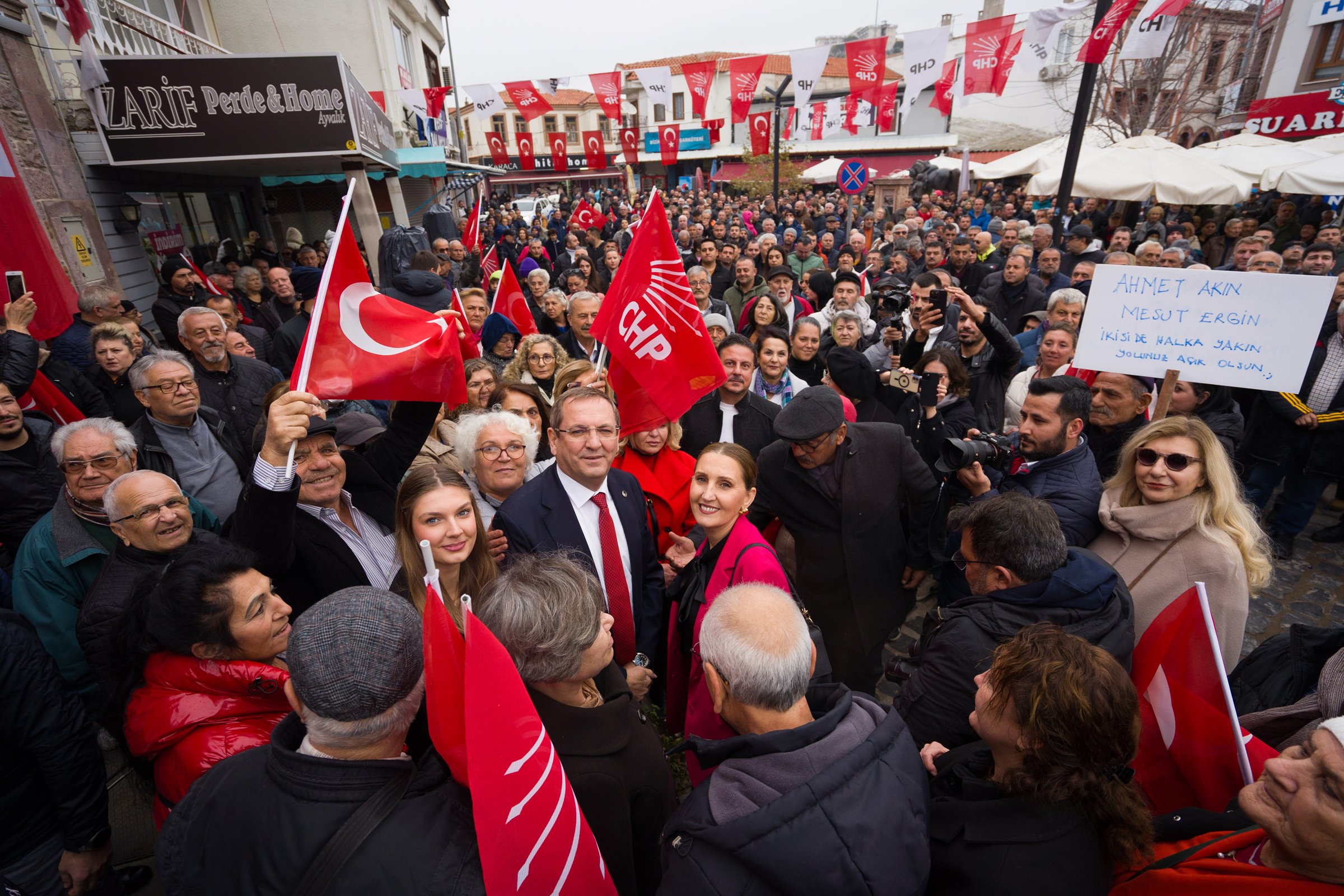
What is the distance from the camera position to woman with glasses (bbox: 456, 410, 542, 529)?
2910 millimetres

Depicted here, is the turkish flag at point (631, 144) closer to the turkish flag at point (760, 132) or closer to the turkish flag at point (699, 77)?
the turkish flag at point (699, 77)

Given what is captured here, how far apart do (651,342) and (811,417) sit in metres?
0.96

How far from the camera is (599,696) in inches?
72.9

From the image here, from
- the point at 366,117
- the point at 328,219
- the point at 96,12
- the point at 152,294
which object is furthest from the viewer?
the point at 328,219

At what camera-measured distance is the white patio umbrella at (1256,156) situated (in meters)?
10.0

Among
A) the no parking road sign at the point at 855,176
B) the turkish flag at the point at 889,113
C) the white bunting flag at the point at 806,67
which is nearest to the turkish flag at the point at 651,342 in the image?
the no parking road sign at the point at 855,176

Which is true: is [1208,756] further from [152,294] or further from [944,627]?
[152,294]

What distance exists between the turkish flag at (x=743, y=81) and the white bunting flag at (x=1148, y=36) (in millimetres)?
7216

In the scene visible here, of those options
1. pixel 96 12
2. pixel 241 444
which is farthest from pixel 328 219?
pixel 241 444

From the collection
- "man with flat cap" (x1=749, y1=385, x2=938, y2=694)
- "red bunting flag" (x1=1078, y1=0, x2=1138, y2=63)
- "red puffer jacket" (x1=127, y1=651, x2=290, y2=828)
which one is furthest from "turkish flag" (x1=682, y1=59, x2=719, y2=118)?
"red puffer jacket" (x1=127, y1=651, x2=290, y2=828)

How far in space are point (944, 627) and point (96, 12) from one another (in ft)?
31.0

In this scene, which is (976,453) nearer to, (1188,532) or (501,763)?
(1188,532)

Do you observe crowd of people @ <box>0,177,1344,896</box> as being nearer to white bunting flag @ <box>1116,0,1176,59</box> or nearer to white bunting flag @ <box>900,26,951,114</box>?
white bunting flag @ <box>1116,0,1176,59</box>

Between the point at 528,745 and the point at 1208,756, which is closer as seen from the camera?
the point at 528,745
